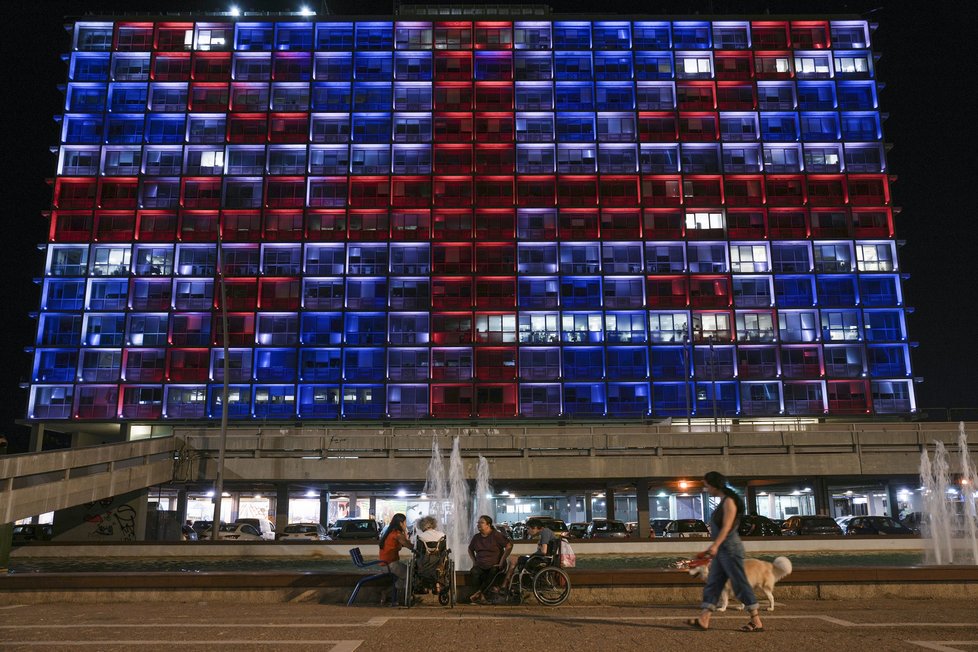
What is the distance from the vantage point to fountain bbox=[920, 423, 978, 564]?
2314 centimetres

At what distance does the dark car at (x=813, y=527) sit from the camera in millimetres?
30203

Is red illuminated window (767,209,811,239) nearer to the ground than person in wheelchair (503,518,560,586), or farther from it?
farther from it

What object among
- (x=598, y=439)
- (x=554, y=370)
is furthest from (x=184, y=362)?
(x=598, y=439)

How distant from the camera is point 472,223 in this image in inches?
2889

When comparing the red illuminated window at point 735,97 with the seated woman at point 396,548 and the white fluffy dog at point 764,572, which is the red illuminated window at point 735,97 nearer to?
the seated woman at point 396,548

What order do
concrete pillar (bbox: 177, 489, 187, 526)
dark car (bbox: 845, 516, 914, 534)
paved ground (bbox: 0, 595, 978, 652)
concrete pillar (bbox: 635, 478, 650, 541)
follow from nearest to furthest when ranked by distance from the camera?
paved ground (bbox: 0, 595, 978, 652) → dark car (bbox: 845, 516, 914, 534) → concrete pillar (bbox: 635, 478, 650, 541) → concrete pillar (bbox: 177, 489, 187, 526)

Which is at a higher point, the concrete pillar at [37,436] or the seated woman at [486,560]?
the concrete pillar at [37,436]

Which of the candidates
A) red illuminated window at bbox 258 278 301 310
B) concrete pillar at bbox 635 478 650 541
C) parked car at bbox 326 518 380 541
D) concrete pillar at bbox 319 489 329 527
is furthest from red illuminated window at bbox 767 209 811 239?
parked car at bbox 326 518 380 541

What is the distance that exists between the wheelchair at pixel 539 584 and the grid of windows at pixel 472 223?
55.6m

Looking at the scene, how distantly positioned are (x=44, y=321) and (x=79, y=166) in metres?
14.2

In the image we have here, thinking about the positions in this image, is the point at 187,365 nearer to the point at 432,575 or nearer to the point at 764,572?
the point at 432,575

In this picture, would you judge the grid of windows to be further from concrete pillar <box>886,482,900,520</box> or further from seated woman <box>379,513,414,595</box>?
A: seated woman <box>379,513,414,595</box>

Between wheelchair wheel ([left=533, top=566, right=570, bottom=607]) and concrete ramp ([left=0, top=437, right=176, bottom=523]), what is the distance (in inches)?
632

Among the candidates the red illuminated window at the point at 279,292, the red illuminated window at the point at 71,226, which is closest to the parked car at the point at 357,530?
the red illuminated window at the point at 279,292
